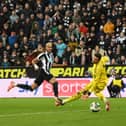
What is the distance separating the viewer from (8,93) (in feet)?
80.6

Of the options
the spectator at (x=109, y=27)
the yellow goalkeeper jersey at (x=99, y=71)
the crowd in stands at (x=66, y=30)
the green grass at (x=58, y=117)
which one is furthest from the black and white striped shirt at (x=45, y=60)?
the spectator at (x=109, y=27)

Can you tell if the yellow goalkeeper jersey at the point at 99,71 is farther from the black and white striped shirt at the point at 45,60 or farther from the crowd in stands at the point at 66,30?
the crowd in stands at the point at 66,30

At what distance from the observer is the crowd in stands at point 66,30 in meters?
25.1

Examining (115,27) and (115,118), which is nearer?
(115,118)

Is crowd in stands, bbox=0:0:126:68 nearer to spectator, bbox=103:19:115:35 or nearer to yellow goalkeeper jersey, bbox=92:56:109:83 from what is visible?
spectator, bbox=103:19:115:35

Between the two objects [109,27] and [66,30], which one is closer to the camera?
[109,27]

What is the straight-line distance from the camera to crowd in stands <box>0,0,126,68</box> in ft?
82.2

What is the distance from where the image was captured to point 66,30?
26.6m

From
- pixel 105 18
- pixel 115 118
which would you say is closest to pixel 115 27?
pixel 105 18

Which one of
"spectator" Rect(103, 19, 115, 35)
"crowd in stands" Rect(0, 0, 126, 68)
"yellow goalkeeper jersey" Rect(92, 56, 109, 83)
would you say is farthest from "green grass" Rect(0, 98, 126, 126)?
"spectator" Rect(103, 19, 115, 35)

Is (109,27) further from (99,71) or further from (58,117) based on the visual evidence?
(58,117)

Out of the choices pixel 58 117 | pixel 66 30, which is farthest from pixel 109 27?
pixel 58 117

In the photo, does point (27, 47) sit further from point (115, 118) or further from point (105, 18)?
point (115, 118)

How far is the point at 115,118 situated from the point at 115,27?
12.5 m
